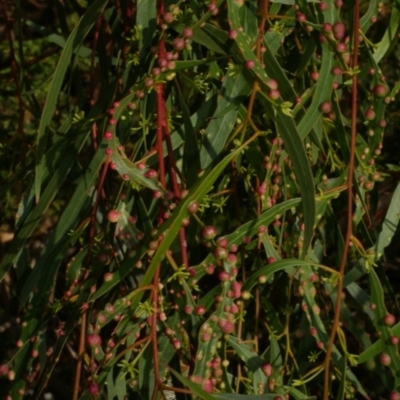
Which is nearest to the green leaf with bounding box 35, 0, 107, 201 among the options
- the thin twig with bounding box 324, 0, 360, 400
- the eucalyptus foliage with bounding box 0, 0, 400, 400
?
the eucalyptus foliage with bounding box 0, 0, 400, 400

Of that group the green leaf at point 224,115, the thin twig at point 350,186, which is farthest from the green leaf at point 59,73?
the thin twig at point 350,186

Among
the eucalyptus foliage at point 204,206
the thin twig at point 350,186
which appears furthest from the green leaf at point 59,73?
the thin twig at point 350,186

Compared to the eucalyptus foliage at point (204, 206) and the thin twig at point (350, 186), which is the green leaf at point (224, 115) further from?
the thin twig at point (350, 186)

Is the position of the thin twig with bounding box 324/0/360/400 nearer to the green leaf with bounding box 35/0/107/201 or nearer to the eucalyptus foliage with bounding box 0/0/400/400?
the eucalyptus foliage with bounding box 0/0/400/400

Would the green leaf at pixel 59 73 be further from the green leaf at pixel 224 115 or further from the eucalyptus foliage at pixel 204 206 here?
the green leaf at pixel 224 115

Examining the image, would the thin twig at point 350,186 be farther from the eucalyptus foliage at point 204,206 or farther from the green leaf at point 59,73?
the green leaf at point 59,73

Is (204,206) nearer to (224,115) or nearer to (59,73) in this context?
(224,115)

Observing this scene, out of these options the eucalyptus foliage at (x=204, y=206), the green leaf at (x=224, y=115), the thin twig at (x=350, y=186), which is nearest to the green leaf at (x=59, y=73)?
the eucalyptus foliage at (x=204, y=206)

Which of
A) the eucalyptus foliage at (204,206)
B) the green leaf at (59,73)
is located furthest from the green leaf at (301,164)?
the green leaf at (59,73)

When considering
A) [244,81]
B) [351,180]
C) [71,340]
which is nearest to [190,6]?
[244,81]

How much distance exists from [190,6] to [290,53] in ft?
0.73

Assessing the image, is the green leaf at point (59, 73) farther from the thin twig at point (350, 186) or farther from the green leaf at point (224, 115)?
the thin twig at point (350, 186)

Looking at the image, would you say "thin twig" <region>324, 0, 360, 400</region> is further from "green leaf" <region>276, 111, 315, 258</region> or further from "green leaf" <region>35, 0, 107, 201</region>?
"green leaf" <region>35, 0, 107, 201</region>

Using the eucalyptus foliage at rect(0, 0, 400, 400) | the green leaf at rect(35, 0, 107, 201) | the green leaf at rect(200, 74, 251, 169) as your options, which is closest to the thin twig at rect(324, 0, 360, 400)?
the eucalyptus foliage at rect(0, 0, 400, 400)
